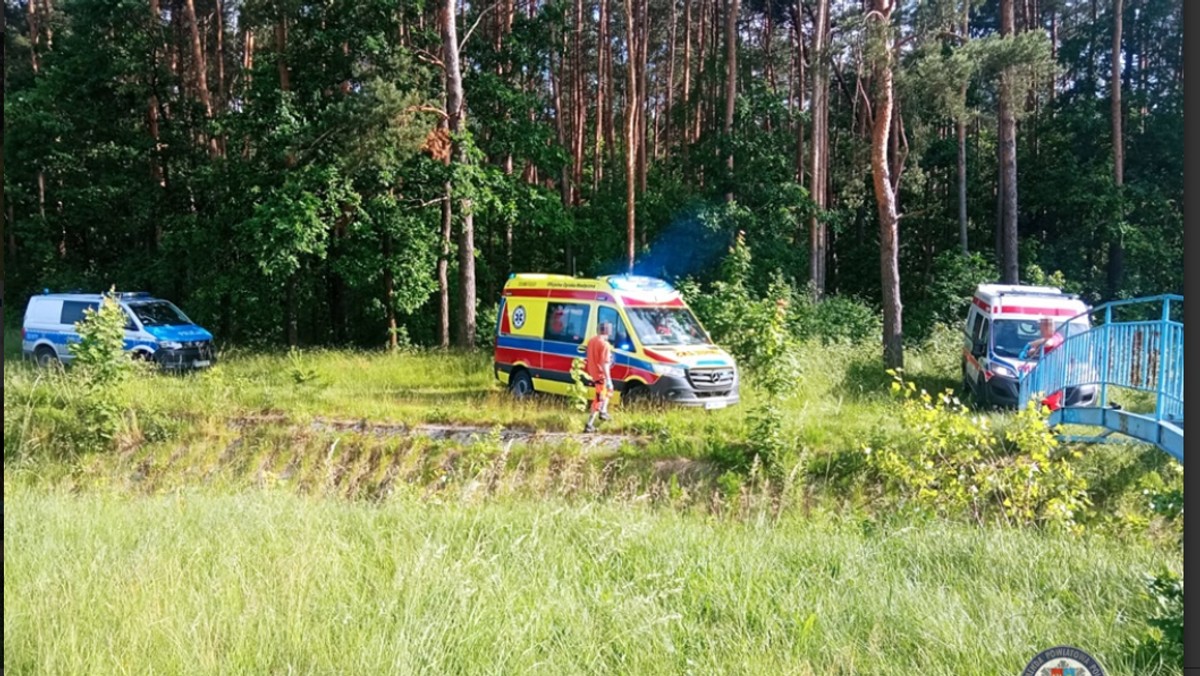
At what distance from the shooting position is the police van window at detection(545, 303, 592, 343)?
37.5 feet

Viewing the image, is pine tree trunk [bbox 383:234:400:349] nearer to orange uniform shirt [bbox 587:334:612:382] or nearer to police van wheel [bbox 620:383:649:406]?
police van wheel [bbox 620:383:649:406]

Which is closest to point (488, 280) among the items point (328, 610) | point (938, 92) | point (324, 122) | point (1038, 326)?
point (324, 122)

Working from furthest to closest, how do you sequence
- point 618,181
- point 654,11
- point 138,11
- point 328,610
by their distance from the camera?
point 654,11
point 618,181
point 138,11
point 328,610

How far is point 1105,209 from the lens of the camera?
9148 millimetres

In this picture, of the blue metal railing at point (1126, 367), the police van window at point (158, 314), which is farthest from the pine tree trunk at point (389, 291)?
the blue metal railing at point (1126, 367)

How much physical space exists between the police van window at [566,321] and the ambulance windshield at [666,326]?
2.68 ft

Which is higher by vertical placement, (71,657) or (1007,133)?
(1007,133)

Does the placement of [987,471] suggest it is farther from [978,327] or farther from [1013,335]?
[978,327]

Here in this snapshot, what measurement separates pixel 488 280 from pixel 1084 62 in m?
16.4

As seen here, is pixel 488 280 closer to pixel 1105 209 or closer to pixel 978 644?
pixel 1105 209

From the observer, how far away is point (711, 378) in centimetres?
1071

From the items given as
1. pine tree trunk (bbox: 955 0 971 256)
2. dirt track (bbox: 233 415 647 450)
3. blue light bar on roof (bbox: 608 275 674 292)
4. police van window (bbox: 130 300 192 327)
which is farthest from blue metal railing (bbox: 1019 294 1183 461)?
police van window (bbox: 130 300 192 327)

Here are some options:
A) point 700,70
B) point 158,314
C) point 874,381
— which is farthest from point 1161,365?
point 700,70

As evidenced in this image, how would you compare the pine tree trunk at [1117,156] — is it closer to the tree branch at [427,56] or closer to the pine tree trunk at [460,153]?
the pine tree trunk at [460,153]
